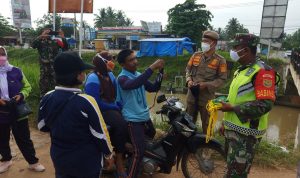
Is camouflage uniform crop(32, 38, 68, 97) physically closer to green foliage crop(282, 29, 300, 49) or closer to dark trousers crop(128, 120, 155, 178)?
dark trousers crop(128, 120, 155, 178)

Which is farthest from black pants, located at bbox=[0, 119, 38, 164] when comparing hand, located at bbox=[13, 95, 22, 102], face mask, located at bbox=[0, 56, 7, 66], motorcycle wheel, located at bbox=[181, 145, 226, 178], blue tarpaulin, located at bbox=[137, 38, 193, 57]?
blue tarpaulin, located at bbox=[137, 38, 193, 57]

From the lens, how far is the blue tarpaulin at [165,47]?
24766 millimetres

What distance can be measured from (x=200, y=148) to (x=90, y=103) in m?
1.65

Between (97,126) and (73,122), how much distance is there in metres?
0.18

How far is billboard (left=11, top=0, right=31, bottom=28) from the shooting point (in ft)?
51.8

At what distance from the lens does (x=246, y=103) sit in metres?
2.45

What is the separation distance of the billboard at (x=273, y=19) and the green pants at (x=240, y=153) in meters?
13.3

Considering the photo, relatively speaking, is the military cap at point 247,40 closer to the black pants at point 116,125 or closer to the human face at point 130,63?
the human face at point 130,63

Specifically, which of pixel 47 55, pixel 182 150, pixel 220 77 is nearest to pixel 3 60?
pixel 47 55

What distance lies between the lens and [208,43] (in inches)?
160

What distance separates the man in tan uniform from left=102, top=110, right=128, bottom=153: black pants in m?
1.25

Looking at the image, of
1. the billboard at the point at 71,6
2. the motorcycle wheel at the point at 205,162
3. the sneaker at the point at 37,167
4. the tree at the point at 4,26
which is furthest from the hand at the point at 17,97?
the tree at the point at 4,26

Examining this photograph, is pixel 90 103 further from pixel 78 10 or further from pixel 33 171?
pixel 78 10

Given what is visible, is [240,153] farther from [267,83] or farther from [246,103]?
[267,83]
